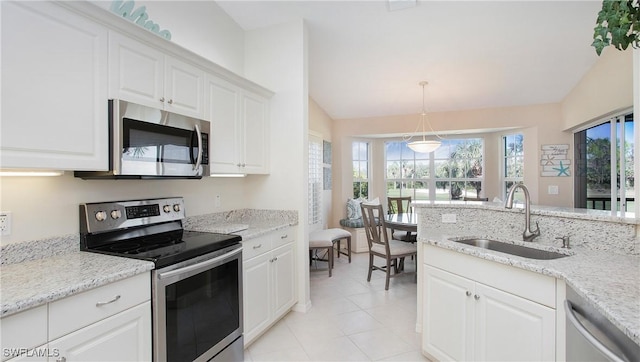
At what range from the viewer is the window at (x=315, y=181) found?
4.83m

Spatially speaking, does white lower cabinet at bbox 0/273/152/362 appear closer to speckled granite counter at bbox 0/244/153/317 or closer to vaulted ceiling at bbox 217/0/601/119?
speckled granite counter at bbox 0/244/153/317

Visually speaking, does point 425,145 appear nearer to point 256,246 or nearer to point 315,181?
point 315,181

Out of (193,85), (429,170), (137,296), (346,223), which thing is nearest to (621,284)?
(137,296)

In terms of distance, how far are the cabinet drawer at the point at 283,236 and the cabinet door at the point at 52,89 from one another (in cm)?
143

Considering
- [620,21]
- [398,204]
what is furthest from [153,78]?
[398,204]

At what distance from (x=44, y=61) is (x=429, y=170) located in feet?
18.2

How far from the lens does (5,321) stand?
3.50 feet

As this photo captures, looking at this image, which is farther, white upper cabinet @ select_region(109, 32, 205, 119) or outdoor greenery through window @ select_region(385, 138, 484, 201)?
outdoor greenery through window @ select_region(385, 138, 484, 201)

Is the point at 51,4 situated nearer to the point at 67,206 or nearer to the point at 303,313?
the point at 67,206

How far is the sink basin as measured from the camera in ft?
5.93

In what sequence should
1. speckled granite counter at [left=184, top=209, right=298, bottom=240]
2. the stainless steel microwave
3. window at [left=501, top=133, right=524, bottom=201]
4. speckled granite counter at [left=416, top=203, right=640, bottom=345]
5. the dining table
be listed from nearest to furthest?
speckled granite counter at [left=416, top=203, right=640, bottom=345] → the stainless steel microwave → speckled granite counter at [left=184, top=209, right=298, bottom=240] → the dining table → window at [left=501, top=133, right=524, bottom=201]

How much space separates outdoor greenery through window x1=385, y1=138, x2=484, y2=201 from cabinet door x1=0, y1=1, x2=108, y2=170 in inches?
198

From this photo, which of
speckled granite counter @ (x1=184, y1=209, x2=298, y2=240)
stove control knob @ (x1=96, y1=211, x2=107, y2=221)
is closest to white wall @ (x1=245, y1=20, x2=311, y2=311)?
speckled granite counter @ (x1=184, y1=209, x2=298, y2=240)

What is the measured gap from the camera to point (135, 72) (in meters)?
1.84
